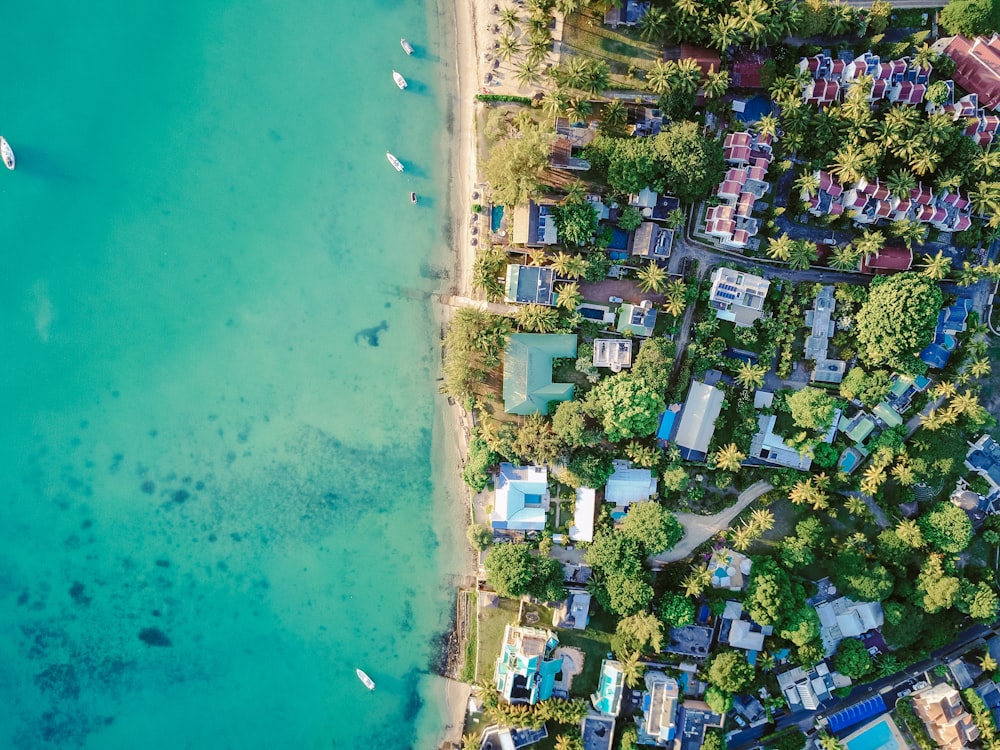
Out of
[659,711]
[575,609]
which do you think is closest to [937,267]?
[575,609]

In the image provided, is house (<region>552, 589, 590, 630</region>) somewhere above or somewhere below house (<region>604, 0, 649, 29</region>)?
below

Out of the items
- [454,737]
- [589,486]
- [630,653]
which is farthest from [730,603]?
[454,737]

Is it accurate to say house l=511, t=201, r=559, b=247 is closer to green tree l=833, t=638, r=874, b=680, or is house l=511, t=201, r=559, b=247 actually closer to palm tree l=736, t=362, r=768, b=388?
palm tree l=736, t=362, r=768, b=388

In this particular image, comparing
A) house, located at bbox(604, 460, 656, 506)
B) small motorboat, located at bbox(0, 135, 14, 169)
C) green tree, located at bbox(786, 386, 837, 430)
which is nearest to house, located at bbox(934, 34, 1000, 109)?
green tree, located at bbox(786, 386, 837, 430)

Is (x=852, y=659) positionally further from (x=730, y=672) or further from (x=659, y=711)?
(x=659, y=711)

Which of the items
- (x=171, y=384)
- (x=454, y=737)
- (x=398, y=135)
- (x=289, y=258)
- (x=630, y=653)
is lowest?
(x=454, y=737)

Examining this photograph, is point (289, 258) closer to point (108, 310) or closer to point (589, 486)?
→ point (108, 310)

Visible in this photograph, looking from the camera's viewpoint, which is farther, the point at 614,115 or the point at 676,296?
the point at 614,115
